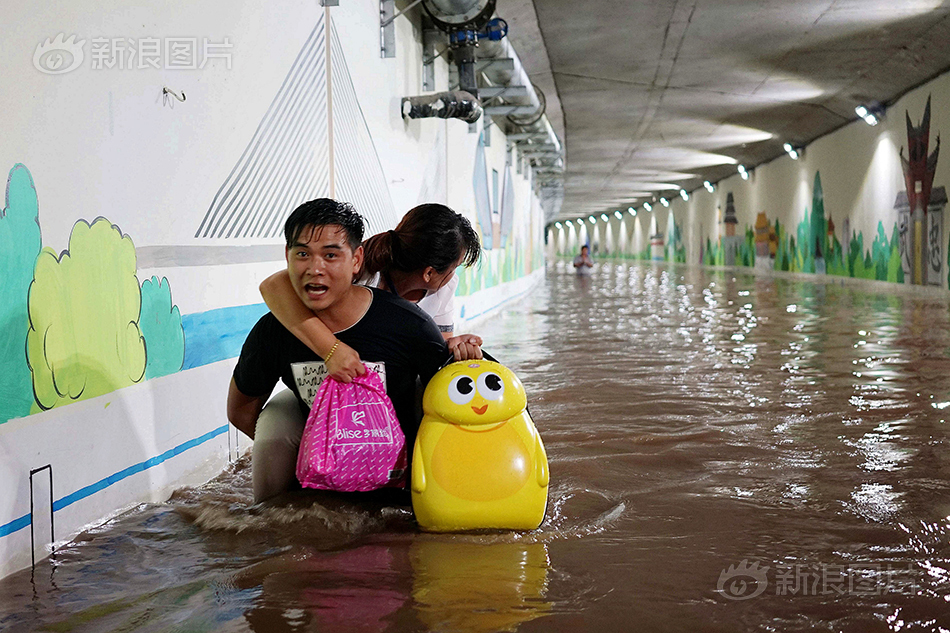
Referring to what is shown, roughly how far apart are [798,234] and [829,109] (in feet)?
21.2

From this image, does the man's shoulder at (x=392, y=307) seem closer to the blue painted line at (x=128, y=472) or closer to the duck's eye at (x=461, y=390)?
the duck's eye at (x=461, y=390)

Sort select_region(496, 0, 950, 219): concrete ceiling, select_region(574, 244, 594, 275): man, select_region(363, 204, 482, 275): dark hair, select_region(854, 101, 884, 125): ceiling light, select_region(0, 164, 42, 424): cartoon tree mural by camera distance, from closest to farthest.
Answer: select_region(0, 164, 42, 424): cartoon tree mural < select_region(363, 204, 482, 275): dark hair < select_region(496, 0, 950, 219): concrete ceiling < select_region(854, 101, 884, 125): ceiling light < select_region(574, 244, 594, 275): man

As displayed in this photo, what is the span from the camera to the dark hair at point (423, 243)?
10.6 ft

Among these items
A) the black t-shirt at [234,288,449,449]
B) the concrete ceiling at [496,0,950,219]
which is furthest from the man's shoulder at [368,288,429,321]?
the concrete ceiling at [496,0,950,219]

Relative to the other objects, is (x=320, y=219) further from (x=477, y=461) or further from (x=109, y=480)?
(x=109, y=480)

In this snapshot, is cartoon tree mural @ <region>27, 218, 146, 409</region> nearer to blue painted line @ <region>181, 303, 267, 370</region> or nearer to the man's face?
blue painted line @ <region>181, 303, 267, 370</region>

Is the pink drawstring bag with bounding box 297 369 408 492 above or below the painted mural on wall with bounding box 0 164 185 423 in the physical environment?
below

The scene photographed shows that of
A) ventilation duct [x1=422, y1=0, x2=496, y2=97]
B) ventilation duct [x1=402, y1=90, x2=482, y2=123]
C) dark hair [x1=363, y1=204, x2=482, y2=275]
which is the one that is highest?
ventilation duct [x1=422, y1=0, x2=496, y2=97]

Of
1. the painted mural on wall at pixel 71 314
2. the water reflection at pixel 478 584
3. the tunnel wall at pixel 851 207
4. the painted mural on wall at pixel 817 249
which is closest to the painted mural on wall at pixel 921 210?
the tunnel wall at pixel 851 207

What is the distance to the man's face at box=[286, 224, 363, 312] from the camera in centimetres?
291

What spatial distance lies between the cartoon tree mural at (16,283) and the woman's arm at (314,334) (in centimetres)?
74

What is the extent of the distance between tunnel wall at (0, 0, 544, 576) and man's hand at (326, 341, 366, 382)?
2.71 ft

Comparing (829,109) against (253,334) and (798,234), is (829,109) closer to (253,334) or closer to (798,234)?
(798,234)

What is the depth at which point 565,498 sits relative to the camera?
338 cm
